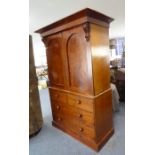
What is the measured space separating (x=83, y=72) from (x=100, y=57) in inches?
13.0

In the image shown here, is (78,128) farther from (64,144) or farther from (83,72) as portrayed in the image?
(83,72)

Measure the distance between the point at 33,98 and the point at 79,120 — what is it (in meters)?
0.98

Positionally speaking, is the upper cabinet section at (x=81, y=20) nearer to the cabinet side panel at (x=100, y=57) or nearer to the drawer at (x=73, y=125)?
the cabinet side panel at (x=100, y=57)

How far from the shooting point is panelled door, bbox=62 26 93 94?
1.91 metres

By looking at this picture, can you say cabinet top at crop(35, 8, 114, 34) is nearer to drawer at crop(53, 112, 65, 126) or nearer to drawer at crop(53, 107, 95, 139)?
drawer at crop(53, 107, 95, 139)

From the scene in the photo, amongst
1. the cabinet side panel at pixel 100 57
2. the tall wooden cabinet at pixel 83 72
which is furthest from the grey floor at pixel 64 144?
the cabinet side panel at pixel 100 57

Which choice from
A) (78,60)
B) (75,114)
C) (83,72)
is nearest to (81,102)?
(75,114)

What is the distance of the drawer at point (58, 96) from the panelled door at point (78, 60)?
0.85 feet

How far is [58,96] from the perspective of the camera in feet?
8.55

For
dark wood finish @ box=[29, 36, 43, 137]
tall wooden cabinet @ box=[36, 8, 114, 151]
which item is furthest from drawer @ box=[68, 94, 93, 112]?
dark wood finish @ box=[29, 36, 43, 137]
